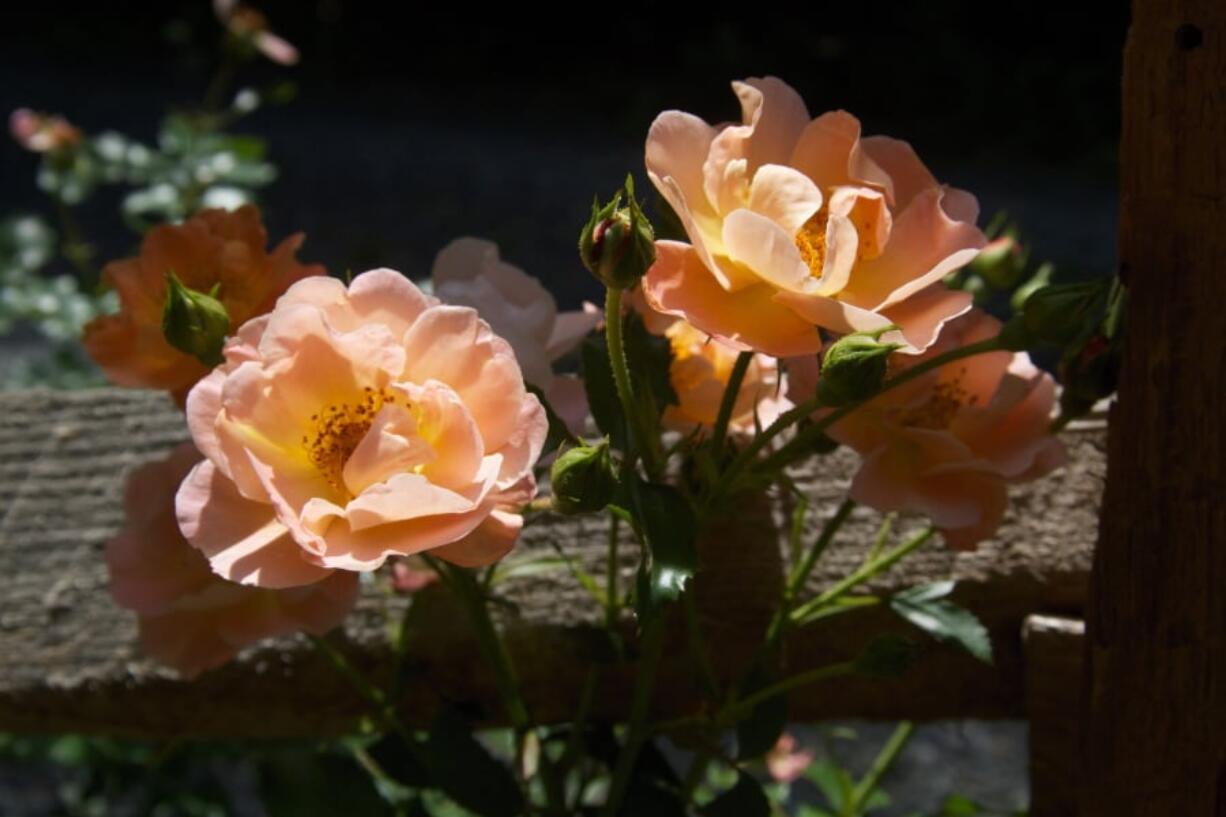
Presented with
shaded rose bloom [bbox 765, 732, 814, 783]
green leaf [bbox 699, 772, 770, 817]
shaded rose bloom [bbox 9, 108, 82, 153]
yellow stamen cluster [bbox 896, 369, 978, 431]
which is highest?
shaded rose bloom [bbox 9, 108, 82, 153]

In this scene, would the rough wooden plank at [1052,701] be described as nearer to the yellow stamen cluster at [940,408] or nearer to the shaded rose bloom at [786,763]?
the yellow stamen cluster at [940,408]

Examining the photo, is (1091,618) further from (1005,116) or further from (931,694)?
(1005,116)

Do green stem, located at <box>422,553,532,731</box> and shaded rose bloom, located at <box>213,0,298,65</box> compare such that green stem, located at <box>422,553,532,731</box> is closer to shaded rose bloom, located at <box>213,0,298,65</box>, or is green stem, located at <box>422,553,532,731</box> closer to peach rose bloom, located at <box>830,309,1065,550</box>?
peach rose bloom, located at <box>830,309,1065,550</box>

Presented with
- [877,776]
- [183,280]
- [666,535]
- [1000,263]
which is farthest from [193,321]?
[877,776]

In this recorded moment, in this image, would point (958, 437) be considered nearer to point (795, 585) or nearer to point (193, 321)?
point (795, 585)

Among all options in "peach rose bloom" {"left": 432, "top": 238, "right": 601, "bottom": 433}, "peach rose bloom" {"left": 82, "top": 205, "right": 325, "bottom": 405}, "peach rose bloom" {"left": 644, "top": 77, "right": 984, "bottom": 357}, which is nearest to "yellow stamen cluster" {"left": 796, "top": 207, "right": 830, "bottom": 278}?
"peach rose bloom" {"left": 644, "top": 77, "right": 984, "bottom": 357}

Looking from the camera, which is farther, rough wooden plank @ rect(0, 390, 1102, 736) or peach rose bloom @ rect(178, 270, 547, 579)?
rough wooden plank @ rect(0, 390, 1102, 736)
